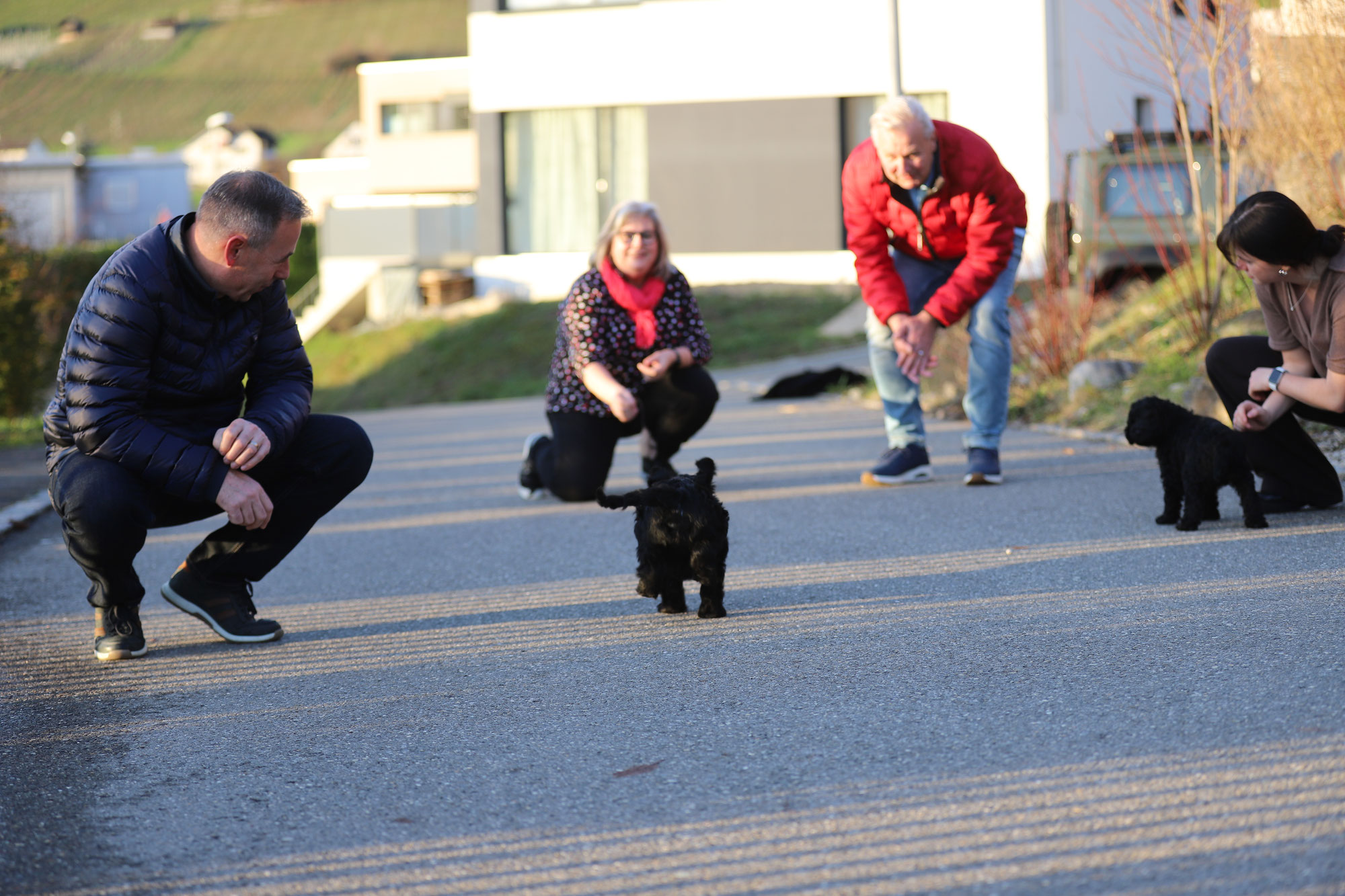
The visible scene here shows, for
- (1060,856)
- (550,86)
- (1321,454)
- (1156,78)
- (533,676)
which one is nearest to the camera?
(1060,856)

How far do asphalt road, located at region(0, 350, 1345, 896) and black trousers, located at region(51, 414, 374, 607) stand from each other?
28cm

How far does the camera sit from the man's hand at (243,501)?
4.20 metres

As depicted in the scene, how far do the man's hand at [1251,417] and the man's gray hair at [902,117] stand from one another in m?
1.93

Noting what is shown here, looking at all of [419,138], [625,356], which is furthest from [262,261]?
[419,138]

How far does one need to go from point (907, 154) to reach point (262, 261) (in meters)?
3.25

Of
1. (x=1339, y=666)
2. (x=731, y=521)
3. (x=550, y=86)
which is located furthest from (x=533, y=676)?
(x=550, y=86)

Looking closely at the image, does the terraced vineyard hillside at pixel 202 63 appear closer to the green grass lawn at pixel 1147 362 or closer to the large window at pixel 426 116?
the large window at pixel 426 116

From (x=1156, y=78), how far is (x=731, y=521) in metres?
16.3

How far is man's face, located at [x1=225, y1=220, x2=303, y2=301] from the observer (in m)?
4.11

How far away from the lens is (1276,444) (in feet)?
17.8

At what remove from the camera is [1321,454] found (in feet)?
18.0

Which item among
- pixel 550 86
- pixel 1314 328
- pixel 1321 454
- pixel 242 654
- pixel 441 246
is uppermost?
pixel 550 86

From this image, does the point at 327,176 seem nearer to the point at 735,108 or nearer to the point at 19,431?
the point at 735,108

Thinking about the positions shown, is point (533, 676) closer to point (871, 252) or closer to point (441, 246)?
point (871, 252)
